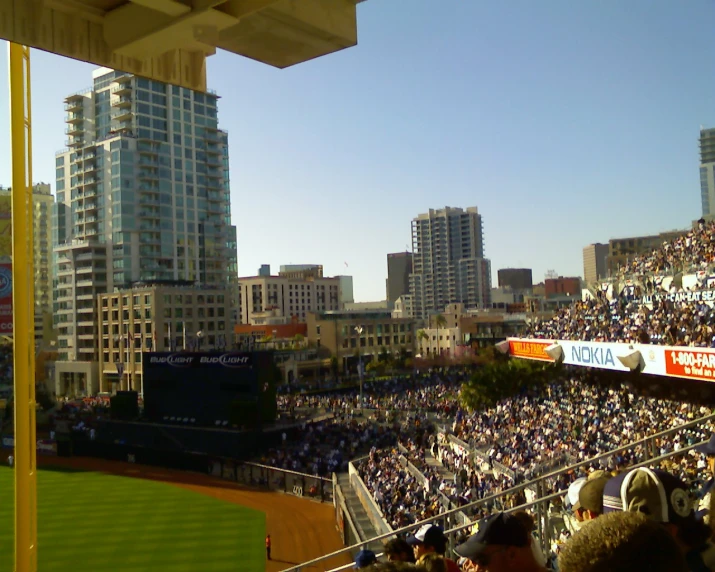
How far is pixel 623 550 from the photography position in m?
1.66

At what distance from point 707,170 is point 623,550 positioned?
154m

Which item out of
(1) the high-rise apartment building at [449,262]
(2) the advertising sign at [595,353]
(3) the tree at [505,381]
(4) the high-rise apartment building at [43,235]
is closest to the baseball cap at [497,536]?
(2) the advertising sign at [595,353]

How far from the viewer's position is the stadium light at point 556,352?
24.8 metres

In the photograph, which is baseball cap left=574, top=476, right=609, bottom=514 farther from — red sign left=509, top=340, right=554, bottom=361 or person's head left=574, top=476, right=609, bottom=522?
red sign left=509, top=340, right=554, bottom=361

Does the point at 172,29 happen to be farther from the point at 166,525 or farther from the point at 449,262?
the point at 449,262

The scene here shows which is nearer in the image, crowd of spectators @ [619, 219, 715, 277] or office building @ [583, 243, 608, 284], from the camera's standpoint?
crowd of spectators @ [619, 219, 715, 277]

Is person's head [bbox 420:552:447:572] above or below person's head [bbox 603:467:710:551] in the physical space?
below

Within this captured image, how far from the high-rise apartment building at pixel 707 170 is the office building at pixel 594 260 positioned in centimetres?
2045

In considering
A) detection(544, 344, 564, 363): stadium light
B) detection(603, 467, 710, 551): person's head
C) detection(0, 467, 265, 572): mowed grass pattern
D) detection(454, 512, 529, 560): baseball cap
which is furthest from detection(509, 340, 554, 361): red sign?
detection(603, 467, 710, 551): person's head

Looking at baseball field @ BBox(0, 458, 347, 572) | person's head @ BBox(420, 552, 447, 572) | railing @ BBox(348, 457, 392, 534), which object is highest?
person's head @ BBox(420, 552, 447, 572)

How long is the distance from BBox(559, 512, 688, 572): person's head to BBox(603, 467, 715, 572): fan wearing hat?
1095mm

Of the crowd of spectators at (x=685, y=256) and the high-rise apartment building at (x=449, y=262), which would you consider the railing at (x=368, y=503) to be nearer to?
the crowd of spectators at (x=685, y=256)

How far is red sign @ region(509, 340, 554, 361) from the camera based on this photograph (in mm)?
26359

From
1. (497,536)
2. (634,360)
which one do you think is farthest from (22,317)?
(634,360)
